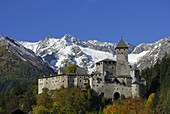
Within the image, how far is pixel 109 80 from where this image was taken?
354ft

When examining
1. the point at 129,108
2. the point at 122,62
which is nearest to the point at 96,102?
the point at 129,108

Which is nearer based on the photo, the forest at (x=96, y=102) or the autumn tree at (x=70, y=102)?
the forest at (x=96, y=102)

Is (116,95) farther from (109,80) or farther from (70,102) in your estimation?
(70,102)

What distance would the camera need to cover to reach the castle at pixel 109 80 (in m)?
105

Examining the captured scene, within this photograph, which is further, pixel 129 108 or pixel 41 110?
pixel 41 110

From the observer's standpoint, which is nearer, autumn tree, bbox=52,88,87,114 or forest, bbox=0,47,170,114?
forest, bbox=0,47,170,114

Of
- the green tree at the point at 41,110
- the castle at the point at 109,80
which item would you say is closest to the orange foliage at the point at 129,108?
the castle at the point at 109,80

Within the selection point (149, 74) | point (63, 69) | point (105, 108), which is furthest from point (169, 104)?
point (63, 69)

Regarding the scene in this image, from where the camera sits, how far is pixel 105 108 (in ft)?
323

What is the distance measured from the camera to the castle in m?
105

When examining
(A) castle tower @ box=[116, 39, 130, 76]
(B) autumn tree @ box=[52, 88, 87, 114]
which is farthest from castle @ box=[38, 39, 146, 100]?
(B) autumn tree @ box=[52, 88, 87, 114]

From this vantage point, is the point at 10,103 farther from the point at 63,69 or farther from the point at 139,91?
the point at 139,91

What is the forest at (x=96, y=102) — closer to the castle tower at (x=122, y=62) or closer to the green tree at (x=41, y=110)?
the green tree at (x=41, y=110)

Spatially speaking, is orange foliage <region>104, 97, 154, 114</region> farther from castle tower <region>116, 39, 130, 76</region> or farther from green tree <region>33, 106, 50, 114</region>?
green tree <region>33, 106, 50, 114</region>
